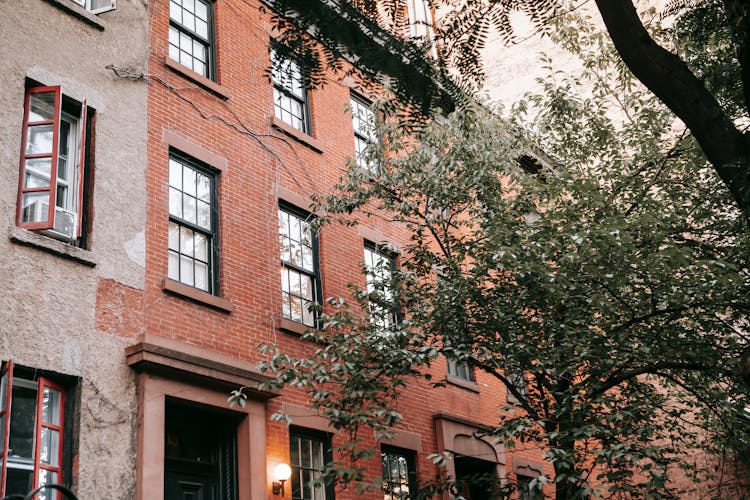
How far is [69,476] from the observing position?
8984mm

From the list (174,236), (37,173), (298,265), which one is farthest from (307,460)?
(37,173)

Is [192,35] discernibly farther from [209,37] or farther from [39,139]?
[39,139]

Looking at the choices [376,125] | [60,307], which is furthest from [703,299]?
[60,307]

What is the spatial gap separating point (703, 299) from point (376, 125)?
5319 millimetres

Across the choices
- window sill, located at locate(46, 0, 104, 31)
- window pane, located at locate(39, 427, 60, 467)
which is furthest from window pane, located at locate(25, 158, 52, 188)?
window pane, located at locate(39, 427, 60, 467)

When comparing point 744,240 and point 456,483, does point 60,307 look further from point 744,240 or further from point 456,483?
point 744,240

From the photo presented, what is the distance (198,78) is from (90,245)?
12.0ft

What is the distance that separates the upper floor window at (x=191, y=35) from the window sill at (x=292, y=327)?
4037 millimetres

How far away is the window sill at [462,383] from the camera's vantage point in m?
15.5

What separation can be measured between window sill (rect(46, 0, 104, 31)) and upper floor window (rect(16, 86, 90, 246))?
53.6 inches

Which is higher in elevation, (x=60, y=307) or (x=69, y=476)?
(x=60, y=307)

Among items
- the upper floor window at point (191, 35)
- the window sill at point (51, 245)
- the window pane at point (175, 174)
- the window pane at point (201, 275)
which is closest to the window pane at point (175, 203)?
the window pane at point (175, 174)

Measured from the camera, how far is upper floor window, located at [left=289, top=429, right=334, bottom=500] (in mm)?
11734

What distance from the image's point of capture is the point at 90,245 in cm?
1005
